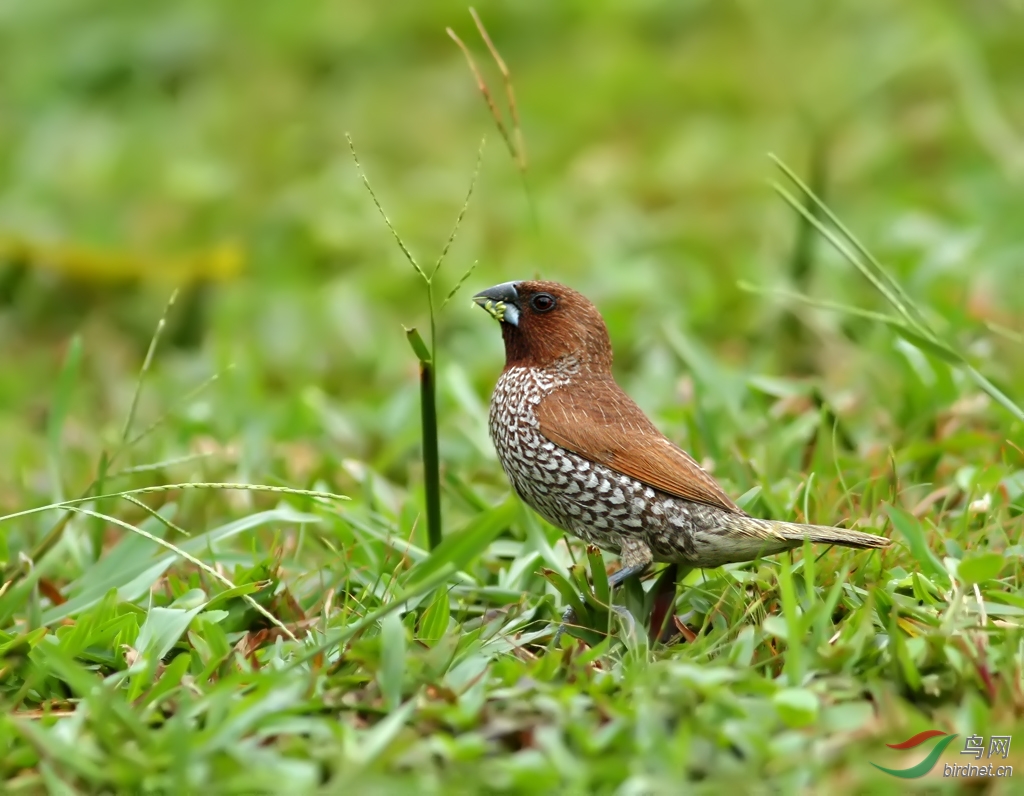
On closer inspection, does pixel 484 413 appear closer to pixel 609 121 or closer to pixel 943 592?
pixel 943 592

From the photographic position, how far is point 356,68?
902cm

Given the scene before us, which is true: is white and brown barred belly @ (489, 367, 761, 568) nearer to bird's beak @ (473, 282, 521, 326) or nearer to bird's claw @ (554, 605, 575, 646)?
bird's claw @ (554, 605, 575, 646)

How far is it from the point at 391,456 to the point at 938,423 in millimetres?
1947

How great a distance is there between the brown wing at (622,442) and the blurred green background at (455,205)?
0.60 m

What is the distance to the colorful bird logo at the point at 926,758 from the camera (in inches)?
102

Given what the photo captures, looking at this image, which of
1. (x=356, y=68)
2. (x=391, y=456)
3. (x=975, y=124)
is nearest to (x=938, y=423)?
(x=391, y=456)

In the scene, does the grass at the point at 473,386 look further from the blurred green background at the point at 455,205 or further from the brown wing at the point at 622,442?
the brown wing at the point at 622,442

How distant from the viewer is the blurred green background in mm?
5215

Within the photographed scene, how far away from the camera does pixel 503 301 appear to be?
12.6ft

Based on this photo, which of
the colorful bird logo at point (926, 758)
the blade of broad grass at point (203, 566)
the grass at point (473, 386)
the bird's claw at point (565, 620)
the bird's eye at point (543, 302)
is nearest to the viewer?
the colorful bird logo at point (926, 758)

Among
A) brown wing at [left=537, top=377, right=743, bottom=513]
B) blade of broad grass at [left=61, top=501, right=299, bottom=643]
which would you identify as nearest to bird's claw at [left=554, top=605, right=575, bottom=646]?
brown wing at [left=537, top=377, right=743, bottom=513]

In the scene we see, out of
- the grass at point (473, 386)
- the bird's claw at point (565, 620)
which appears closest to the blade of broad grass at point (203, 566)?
the grass at point (473, 386)

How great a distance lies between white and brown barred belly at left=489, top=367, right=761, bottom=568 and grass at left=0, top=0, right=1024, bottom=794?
0.45 ft

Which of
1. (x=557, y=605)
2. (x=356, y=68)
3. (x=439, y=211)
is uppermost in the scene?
(x=356, y=68)
